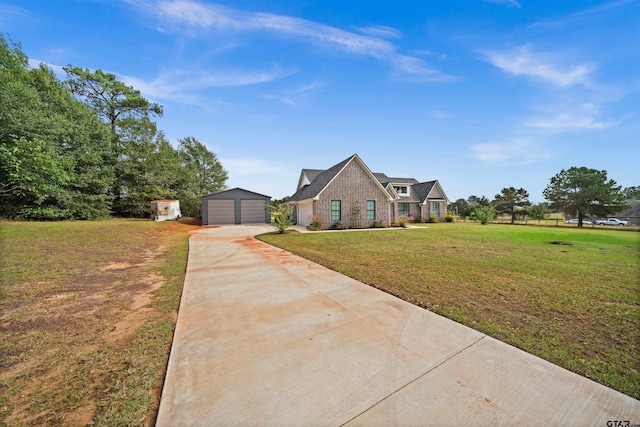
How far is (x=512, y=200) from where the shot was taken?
98.9 feet

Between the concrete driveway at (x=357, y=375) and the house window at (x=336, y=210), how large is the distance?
13508mm

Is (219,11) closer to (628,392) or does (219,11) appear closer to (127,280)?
(127,280)

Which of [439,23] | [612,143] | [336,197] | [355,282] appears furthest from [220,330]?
[612,143]

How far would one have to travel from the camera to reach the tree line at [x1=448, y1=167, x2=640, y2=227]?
909 inches

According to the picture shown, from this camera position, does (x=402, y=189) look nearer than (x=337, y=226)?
No

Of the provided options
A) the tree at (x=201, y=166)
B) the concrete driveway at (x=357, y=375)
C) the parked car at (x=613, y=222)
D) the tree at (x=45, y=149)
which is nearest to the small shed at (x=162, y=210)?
the tree at (x=45, y=149)

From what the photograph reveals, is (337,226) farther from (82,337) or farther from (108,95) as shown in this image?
(108,95)

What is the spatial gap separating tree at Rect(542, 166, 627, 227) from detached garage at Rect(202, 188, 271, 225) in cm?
3353

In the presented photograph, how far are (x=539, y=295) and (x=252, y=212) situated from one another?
21.5 m

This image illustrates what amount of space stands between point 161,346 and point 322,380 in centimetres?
199

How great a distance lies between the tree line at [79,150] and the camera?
1291 cm

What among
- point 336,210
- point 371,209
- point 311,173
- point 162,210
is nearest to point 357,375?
point 336,210

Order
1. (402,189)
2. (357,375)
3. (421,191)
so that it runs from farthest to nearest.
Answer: (421,191) < (402,189) < (357,375)

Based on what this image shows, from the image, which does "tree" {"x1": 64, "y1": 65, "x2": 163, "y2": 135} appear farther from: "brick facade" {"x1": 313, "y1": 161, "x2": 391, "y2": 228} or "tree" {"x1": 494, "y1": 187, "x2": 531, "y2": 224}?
"tree" {"x1": 494, "y1": 187, "x2": 531, "y2": 224}
